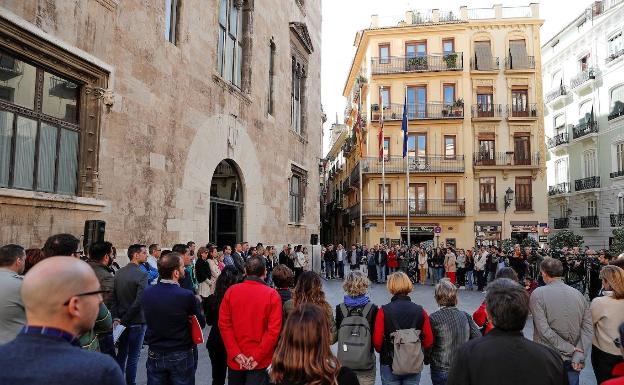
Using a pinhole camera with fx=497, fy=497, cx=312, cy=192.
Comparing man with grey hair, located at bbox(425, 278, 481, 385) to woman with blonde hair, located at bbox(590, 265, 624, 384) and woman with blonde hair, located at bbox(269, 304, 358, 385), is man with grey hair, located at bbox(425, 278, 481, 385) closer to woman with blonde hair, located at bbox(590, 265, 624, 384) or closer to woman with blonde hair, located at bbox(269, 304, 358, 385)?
woman with blonde hair, located at bbox(590, 265, 624, 384)

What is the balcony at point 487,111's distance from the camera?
1365 inches

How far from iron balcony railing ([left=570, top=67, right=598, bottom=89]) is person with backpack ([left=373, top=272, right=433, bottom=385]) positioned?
106 feet

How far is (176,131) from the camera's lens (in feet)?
35.8

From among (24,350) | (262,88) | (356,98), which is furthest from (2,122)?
(356,98)

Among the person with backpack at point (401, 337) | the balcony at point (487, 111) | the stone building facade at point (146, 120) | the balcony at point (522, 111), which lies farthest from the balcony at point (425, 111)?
the person with backpack at point (401, 337)

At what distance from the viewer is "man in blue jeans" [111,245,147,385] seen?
18.0ft

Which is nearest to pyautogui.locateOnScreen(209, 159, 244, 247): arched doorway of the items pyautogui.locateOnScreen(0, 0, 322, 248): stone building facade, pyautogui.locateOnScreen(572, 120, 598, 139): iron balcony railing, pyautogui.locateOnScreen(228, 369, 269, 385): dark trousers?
pyautogui.locateOnScreen(0, 0, 322, 248): stone building facade

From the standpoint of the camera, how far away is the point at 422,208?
34250 mm

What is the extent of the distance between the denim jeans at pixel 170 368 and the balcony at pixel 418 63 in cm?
3350

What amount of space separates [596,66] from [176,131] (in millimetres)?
29409

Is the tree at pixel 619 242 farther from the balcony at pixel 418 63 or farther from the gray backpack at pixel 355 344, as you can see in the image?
the balcony at pixel 418 63

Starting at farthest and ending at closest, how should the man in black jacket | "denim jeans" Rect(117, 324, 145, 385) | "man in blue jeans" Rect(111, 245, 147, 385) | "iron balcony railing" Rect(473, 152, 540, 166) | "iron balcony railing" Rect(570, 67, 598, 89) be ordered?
"iron balcony railing" Rect(473, 152, 540, 166) < "iron balcony railing" Rect(570, 67, 598, 89) < "denim jeans" Rect(117, 324, 145, 385) < "man in blue jeans" Rect(111, 245, 147, 385) < the man in black jacket

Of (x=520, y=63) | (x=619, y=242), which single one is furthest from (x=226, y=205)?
(x=520, y=63)

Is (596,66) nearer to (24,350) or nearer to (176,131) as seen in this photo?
(176,131)
